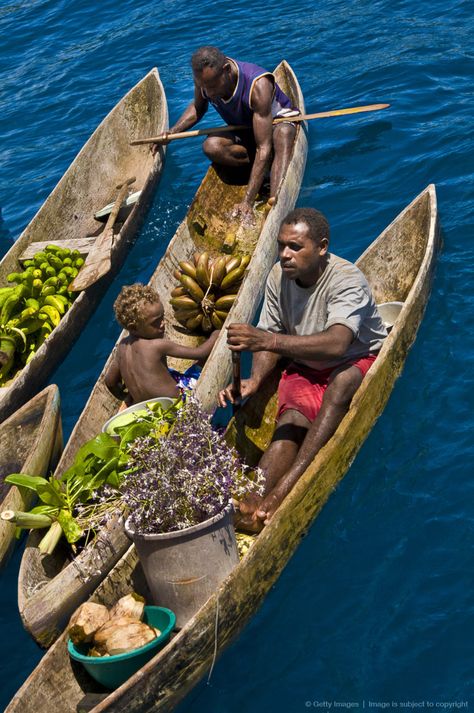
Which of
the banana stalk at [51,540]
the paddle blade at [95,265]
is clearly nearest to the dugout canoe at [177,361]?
the banana stalk at [51,540]

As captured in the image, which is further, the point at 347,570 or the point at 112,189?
the point at 112,189

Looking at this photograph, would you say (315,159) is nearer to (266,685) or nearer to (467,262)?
(467,262)

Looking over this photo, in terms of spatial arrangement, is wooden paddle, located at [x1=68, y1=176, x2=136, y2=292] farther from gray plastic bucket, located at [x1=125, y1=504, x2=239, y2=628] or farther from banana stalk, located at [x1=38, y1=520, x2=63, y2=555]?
gray plastic bucket, located at [x1=125, y1=504, x2=239, y2=628]

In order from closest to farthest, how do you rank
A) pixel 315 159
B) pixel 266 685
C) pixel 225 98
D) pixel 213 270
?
pixel 266 685 → pixel 213 270 → pixel 225 98 → pixel 315 159

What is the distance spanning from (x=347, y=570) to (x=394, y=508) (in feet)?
2.14

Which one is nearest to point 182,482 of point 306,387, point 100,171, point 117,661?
point 117,661

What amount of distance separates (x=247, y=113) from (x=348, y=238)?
5.80 feet

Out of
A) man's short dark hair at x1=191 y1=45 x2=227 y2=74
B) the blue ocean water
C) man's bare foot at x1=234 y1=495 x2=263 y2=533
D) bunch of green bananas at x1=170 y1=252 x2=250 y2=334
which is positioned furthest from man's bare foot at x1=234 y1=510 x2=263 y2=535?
man's short dark hair at x1=191 y1=45 x2=227 y2=74

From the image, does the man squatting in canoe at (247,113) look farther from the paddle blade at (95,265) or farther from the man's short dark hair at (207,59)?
the paddle blade at (95,265)

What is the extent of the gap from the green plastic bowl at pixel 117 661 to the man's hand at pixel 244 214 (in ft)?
16.9

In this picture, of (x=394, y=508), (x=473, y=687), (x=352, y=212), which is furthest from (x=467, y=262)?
(x=473, y=687)

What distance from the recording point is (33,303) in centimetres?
914

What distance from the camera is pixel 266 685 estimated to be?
5.77 meters

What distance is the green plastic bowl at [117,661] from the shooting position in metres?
5.38
